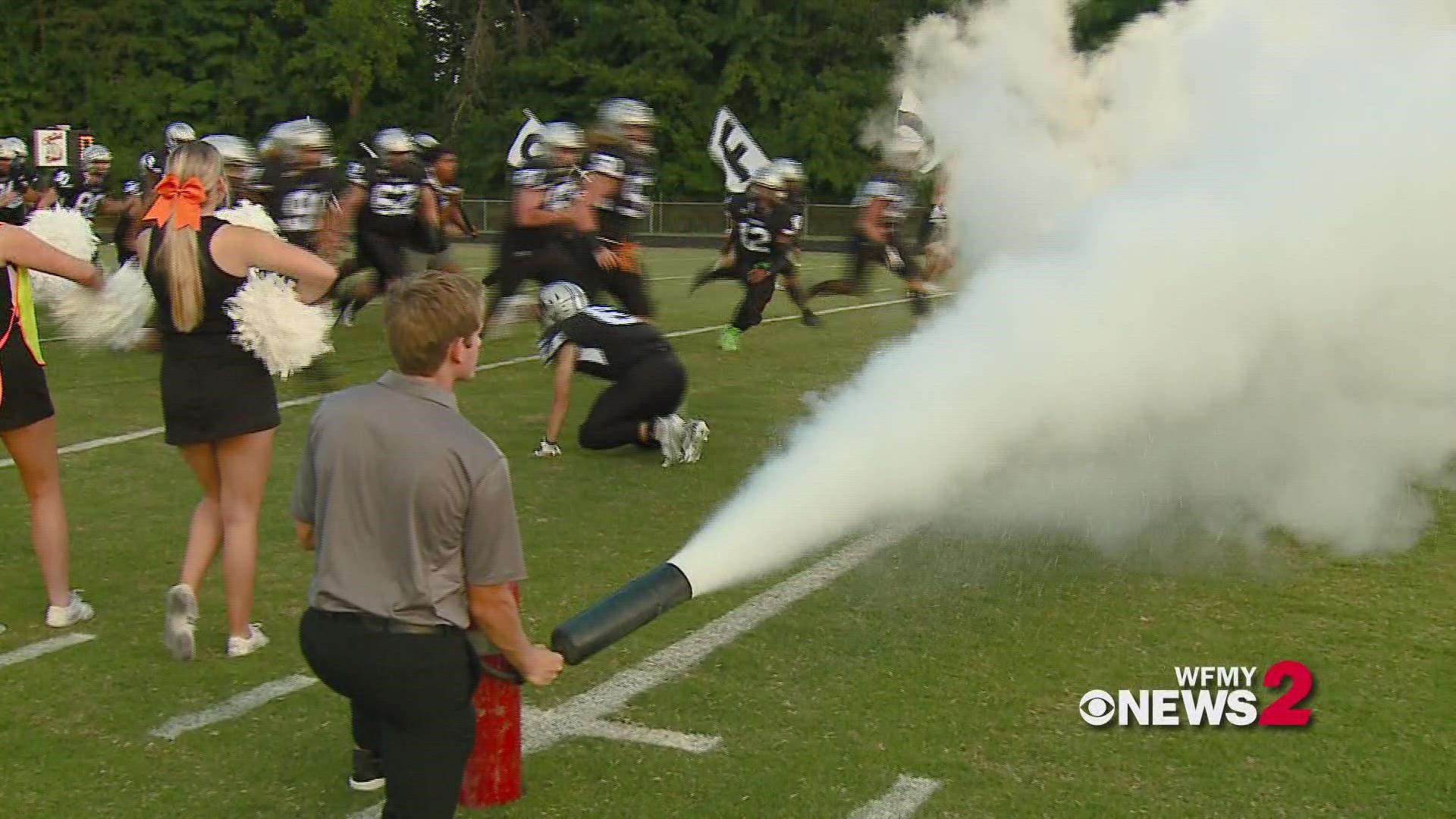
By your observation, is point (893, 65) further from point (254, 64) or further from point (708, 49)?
point (254, 64)

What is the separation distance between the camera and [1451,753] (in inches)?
161

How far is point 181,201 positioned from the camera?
4391mm

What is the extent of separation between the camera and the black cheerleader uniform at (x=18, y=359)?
4.88m

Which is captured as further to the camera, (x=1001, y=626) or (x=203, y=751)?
(x=1001, y=626)

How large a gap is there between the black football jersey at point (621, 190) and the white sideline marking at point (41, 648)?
170 inches

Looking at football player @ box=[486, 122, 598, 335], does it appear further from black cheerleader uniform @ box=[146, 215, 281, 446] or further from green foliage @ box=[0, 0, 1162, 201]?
green foliage @ box=[0, 0, 1162, 201]

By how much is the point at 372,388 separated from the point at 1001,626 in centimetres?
297

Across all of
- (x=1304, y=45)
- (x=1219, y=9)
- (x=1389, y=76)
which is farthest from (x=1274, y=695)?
(x=1219, y=9)

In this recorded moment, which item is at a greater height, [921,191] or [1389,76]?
[1389,76]

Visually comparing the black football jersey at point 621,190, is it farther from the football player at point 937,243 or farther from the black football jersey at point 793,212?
the football player at point 937,243

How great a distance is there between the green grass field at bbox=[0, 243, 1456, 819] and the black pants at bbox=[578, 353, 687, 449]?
0.69 m

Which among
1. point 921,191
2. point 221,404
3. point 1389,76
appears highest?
point 1389,76

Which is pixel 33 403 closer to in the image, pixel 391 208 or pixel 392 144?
pixel 391 208

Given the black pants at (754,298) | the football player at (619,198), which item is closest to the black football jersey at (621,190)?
the football player at (619,198)
